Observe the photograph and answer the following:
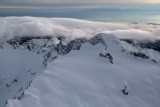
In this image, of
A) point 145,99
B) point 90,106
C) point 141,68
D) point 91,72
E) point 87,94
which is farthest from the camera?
point 141,68

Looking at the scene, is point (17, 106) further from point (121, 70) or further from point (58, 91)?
point (121, 70)

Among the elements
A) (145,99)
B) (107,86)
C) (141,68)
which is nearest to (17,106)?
(107,86)

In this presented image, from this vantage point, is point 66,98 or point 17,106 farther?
point 66,98

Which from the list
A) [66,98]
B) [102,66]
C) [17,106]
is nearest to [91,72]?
[102,66]

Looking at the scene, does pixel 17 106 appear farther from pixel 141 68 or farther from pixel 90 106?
pixel 141 68

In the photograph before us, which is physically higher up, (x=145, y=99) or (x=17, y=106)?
(x=17, y=106)

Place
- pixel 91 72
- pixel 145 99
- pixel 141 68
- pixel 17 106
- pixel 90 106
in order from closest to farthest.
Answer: pixel 17 106
pixel 90 106
pixel 145 99
pixel 91 72
pixel 141 68
